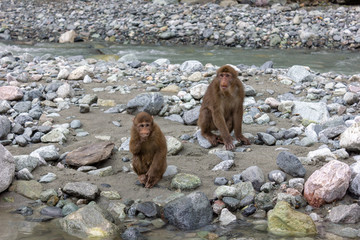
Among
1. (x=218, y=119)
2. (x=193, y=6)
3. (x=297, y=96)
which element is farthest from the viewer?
(x=193, y=6)

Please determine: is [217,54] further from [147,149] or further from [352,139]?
[147,149]

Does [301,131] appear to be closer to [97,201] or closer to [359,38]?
[97,201]

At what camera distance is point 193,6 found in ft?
82.1

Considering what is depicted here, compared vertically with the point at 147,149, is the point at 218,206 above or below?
below

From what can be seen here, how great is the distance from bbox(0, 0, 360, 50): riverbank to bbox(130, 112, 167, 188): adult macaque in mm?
14963

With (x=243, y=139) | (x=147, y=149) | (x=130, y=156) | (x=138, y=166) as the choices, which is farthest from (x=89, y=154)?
(x=243, y=139)

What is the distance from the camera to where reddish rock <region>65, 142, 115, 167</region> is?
243 inches

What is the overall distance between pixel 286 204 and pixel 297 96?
4.98m

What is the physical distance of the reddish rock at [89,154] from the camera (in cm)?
618

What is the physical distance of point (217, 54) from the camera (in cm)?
1803

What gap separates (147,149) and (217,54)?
503 inches

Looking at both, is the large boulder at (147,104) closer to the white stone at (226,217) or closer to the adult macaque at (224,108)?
the adult macaque at (224,108)

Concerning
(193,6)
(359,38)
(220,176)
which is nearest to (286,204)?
(220,176)

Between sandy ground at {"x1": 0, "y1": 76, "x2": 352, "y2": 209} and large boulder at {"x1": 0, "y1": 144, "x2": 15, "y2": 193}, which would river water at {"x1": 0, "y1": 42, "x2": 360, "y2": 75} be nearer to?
sandy ground at {"x1": 0, "y1": 76, "x2": 352, "y2": 209}
